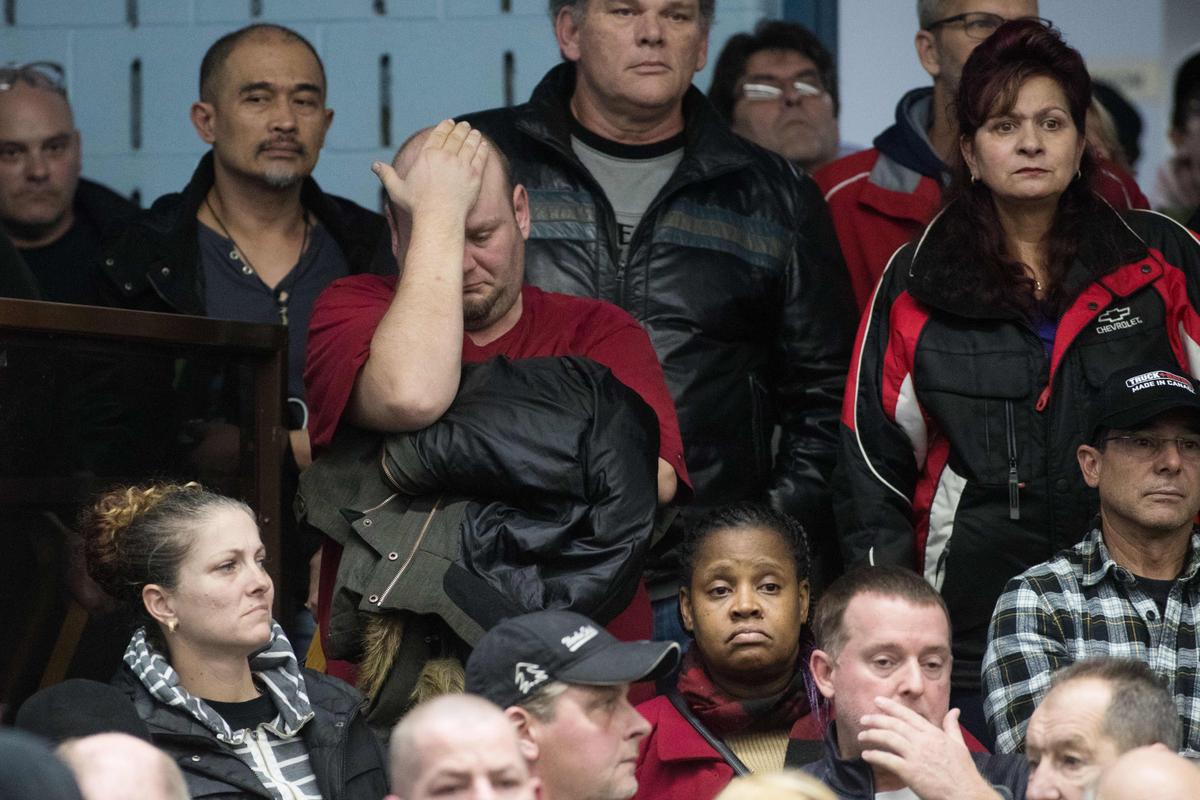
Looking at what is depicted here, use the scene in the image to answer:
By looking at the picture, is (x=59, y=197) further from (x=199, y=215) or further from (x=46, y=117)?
(x=199, y=215)

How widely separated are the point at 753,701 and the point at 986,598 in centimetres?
59

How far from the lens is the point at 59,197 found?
5.84 meters

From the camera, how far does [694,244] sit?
15.8 feet

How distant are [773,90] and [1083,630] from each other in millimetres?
2403

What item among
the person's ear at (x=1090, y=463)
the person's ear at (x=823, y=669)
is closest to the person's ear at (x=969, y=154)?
the person's ear at (x=1090, y=463)

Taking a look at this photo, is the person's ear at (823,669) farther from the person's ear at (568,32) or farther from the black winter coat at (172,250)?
the person's ear at (568,32)

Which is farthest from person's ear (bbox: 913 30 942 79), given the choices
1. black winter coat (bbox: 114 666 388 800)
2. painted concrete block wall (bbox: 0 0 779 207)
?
black winter coat (bbox: 114 666 388 800)

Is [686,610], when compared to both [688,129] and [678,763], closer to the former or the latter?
[678,763]

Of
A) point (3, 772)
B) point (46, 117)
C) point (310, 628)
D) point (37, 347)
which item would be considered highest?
point (46, 117)

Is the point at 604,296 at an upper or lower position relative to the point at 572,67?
lower

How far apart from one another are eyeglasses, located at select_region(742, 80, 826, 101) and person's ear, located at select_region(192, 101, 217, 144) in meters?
1.60

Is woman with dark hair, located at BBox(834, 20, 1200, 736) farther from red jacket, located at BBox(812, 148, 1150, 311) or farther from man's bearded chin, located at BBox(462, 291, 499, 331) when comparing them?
man's bearded chin, located at BBox(462, 291, 499, 331)

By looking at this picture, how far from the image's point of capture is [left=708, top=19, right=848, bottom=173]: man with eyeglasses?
6.04 m

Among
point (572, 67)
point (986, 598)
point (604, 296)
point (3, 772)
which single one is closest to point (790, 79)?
point (572, 67)
